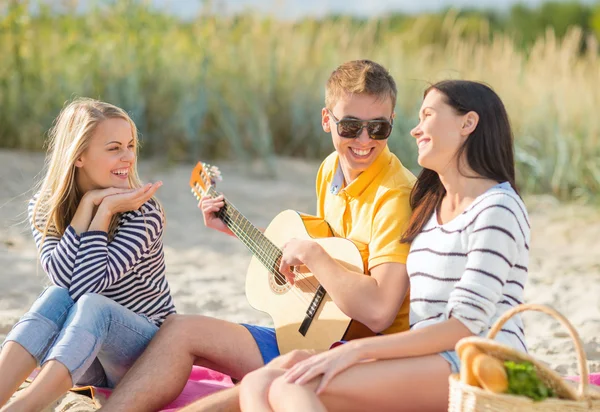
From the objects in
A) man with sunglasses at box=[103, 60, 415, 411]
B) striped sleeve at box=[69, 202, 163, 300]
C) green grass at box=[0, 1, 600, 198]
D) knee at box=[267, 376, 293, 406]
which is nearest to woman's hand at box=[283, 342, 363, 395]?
knee at box=[267, 376, 293, 406]

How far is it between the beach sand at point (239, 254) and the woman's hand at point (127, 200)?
0.76 meters

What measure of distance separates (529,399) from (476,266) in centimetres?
46

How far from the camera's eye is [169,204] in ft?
25.2

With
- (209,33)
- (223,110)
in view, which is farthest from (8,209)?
(209,33)

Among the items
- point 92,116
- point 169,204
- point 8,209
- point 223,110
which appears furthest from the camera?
point 223,110

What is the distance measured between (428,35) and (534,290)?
11786mm

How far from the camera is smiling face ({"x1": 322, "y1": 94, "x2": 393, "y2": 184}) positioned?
10.3ft

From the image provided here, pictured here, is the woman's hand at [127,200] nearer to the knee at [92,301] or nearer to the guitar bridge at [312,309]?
the knee at [92,301]

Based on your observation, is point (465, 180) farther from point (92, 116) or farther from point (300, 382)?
point (92, 116)

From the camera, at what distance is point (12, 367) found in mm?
2941

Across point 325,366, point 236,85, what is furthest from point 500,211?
point 236,85

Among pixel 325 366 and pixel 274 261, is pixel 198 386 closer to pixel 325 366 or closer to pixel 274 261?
pixel 274 261

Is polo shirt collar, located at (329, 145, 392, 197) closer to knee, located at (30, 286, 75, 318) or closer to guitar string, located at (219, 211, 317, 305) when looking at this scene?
guitar string, located at (219, 211, 317, 305)

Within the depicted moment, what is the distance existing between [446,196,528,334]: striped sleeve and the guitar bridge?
657mm
